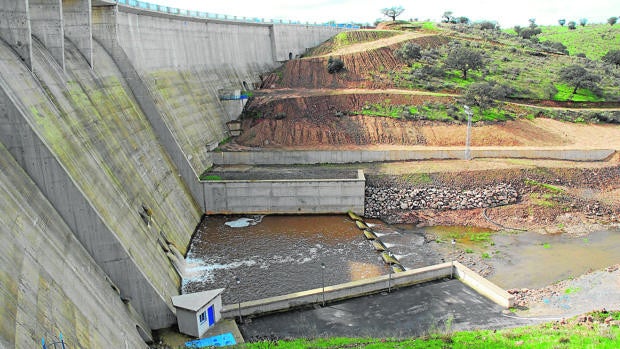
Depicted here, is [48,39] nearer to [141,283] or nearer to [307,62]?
[141,283]

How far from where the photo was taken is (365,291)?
21609 millimetres

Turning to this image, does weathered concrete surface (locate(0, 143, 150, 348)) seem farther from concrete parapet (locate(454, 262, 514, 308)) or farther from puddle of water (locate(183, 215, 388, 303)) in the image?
concrete parapet (locate(454, 262, 514, 308))

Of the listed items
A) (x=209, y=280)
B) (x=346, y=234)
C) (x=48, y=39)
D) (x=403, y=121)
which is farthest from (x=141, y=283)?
(x=403, y=121)

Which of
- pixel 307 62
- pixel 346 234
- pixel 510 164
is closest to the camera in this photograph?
pixel 346 234

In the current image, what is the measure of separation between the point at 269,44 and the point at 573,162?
35071mm

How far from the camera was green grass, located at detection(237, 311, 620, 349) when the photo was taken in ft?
49.5

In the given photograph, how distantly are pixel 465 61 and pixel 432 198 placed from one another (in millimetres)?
25241

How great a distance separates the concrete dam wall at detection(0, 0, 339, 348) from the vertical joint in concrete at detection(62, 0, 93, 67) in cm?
5

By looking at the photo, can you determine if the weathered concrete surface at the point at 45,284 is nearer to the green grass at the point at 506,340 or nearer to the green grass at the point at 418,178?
the green grass at the point at 506,340

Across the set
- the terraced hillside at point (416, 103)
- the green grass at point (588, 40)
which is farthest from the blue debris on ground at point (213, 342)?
the green grass at point (588, 40)

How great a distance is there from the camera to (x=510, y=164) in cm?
3709

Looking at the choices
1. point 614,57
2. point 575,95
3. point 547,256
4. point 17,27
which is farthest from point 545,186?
point 614,57

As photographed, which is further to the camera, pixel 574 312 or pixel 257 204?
pixel 257 204

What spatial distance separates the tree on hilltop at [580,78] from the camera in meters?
51.2
